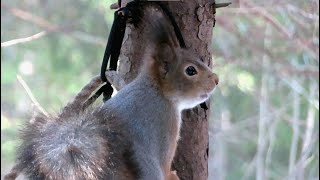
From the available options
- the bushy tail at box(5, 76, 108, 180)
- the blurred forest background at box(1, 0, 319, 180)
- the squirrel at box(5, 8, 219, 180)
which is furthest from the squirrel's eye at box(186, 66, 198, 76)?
the blurred forest background at box(1, 0, 319, 180)

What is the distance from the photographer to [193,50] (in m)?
1.56

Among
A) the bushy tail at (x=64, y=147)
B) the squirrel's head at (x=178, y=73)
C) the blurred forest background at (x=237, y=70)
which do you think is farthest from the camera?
the blurred forest background at (x=237, y=70)

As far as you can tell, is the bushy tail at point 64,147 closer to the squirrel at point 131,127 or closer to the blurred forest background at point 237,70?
the squirrel at point 131,127

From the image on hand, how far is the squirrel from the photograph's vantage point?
1244 mm

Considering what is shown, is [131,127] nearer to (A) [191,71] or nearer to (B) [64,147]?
(B) [64,147]

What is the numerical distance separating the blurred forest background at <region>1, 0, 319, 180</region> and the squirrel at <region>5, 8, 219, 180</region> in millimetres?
1954

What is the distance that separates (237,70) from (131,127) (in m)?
2.82

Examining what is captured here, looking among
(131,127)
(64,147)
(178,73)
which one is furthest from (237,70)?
(64,147)

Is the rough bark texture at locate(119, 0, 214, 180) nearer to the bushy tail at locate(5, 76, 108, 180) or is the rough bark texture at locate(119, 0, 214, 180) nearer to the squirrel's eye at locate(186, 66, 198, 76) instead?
the squirrel's eye at locate(186, 66, 198, 76)

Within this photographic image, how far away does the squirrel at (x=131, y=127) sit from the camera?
1244mm

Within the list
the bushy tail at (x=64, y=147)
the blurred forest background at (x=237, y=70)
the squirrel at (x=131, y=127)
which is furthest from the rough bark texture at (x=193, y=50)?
the blurred forest background at (x=237, y=70)

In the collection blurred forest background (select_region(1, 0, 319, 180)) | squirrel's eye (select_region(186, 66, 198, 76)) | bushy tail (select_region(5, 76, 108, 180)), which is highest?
bushy tail (select_region(5, 76, 108, 180))

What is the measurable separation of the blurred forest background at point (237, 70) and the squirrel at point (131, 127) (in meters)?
1.95

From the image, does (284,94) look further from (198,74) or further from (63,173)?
(63,173)
